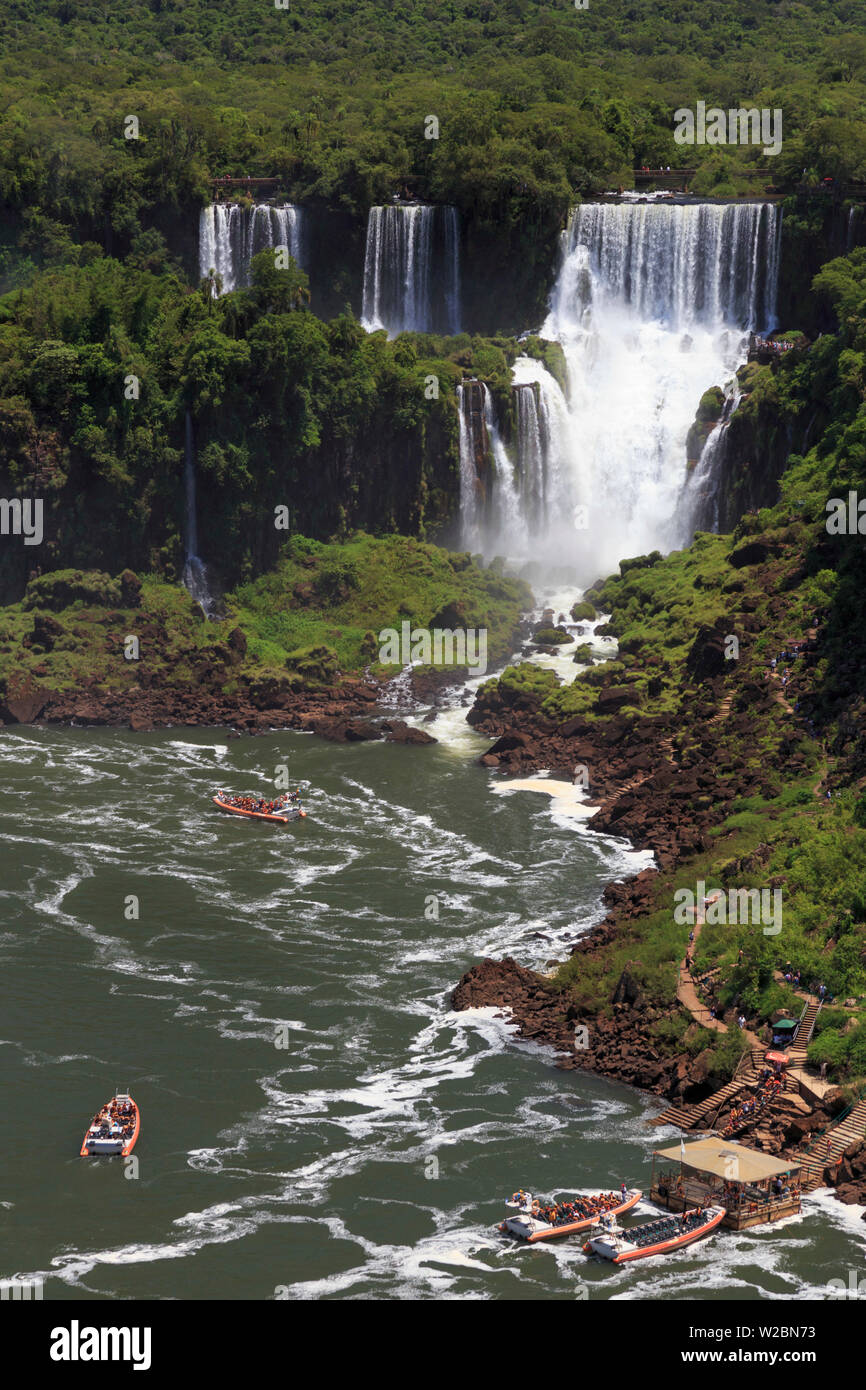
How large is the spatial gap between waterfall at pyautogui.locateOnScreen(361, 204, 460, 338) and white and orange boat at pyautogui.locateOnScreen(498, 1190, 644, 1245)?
80881 millimetres

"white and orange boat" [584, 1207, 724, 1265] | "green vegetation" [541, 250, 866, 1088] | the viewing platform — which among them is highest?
the viewing platform

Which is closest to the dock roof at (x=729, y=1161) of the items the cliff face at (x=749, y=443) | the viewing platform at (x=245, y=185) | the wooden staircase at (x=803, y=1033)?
the wooden staircase at (x=803, y=1033)

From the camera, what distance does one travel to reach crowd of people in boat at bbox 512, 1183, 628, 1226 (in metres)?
47.3

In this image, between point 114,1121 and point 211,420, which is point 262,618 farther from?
point 114,1121

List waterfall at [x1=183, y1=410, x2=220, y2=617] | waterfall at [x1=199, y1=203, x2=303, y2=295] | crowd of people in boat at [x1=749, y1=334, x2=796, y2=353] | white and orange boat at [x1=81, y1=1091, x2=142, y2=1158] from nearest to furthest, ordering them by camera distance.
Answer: white and orange boat at [x1=81, y1=1091, x2=142, y2=1158], waterfall at [x1=183, y1=410, x2=220, y2=617], crowd of people in boat at [x1=749, y1=334, x2=796, y2=353], waterfall at [x1=199, y1=203, x2=303, y2=295]

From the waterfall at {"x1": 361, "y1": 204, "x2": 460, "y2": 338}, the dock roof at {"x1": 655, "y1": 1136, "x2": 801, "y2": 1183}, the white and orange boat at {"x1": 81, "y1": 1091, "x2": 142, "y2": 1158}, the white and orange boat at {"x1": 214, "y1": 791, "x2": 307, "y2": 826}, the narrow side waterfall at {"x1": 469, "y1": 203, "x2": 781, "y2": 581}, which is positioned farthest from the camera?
the waterfall at {"x1": 361, "y1": 204, "x2": 460, "y2": 338}

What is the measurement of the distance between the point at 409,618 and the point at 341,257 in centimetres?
3022

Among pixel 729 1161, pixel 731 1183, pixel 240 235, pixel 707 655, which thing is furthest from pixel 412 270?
pixel 731 1183

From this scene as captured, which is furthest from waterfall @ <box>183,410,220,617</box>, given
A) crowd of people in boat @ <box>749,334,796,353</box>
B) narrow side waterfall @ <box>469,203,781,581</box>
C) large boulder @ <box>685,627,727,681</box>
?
crowd of people in boat @ <box>749,334,796,353</box>

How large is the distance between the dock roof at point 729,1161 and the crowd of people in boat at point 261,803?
33205 mm

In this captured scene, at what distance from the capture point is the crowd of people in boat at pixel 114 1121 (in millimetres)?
51656

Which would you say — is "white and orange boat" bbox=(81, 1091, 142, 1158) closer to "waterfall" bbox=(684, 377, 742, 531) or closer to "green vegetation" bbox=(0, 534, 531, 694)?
"green vegetation" bbox=(0, 534, 531, 694)

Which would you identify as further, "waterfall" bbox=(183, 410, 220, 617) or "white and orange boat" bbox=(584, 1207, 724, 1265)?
"waterfall" bbox=(183, 410, 220, 617)
